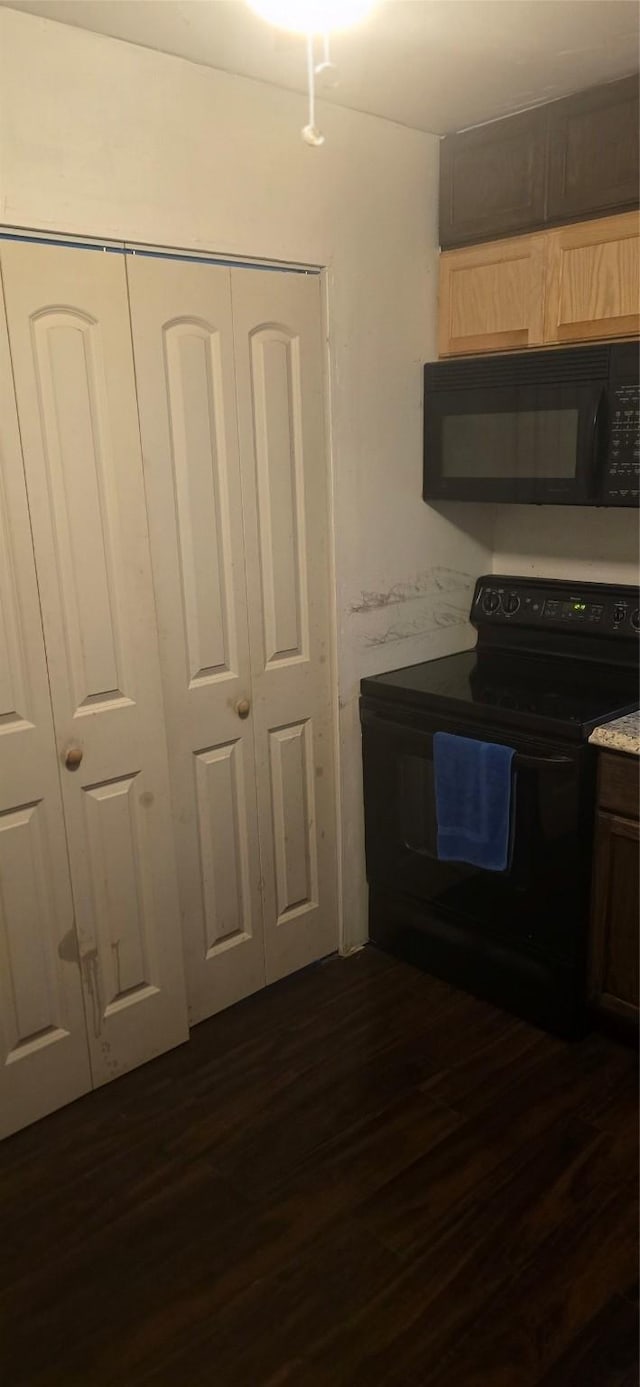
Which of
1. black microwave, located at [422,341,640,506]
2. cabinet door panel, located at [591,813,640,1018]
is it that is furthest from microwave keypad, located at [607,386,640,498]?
cabinet door panel, located at [591,813,640,1018]

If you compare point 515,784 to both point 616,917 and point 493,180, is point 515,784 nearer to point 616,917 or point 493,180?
point 616,917

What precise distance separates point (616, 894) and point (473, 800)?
0.41 m

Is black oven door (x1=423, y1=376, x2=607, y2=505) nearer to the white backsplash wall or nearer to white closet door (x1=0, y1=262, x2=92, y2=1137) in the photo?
the white backsplash wall

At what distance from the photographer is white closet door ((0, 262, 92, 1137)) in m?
1.86

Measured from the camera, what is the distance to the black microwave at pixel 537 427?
2205mm

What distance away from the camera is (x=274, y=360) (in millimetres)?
2246

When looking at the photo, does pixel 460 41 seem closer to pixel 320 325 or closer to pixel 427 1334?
pixel 320 325

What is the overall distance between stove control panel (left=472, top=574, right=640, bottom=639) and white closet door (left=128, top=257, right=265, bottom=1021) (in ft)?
3.12

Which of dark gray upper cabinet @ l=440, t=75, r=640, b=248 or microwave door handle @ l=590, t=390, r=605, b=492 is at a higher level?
dark gray upper cabinet @ l=440, t=75, r=640, b=248

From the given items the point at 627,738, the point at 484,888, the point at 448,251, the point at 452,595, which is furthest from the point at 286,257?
the point at 484,888

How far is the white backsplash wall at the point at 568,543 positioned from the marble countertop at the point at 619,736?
2.18 ft

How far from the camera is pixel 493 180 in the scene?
2371mm

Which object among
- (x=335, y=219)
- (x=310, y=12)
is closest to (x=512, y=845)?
(x=335, y=219)

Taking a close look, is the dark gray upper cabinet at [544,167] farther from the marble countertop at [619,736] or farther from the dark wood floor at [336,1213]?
the dark wood floor at [336,1213]
